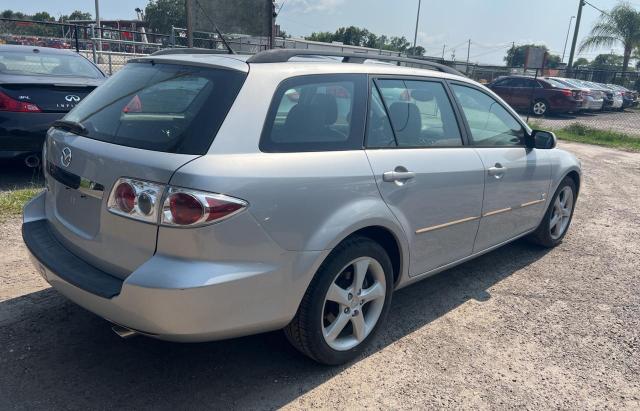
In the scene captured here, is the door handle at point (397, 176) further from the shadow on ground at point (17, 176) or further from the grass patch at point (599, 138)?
the grass patch at point (599, 138)

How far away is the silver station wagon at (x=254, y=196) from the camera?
2262 millimetres

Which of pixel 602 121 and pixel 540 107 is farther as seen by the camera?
pixel 602 121

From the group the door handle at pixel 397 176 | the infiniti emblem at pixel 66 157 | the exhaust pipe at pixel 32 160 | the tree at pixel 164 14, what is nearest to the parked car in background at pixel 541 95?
the exhaust pipe at pixel 32 160

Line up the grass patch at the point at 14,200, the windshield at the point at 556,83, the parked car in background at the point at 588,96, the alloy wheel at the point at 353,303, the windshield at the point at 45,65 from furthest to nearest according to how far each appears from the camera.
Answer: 1. the parked car in background at the point at 588,96
2. the windshield at the point at 556,83
3. the windshield at the point at 45,65
4. the grass patch at the point at 14,200
5. the alloy wheel at the point at 353,303

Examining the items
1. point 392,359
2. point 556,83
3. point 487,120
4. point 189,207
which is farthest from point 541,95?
point 189,207

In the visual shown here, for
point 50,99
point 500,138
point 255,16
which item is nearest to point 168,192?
point 500,138

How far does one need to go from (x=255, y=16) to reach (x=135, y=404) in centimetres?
1064

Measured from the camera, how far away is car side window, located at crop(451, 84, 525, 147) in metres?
3.85

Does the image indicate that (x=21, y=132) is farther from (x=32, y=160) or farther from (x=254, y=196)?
(x=254, y=196)

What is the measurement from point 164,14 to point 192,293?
2534 inches

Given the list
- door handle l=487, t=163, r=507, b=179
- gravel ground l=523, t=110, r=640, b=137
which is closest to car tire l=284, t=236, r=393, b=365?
door handle l=487, t=163, r=507, b=179

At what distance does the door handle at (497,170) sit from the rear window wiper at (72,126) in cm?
268

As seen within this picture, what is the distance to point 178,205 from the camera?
222 centimetres

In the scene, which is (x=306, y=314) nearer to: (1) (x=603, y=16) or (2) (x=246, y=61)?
(2) (x=246, y=61)
